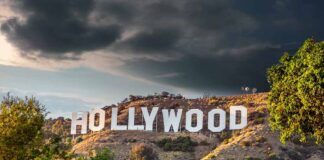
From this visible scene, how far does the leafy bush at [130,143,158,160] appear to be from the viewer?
92.8 m

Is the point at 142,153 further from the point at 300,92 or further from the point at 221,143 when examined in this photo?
the point at 300,92

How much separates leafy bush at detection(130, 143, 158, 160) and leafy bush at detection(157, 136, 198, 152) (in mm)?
4121

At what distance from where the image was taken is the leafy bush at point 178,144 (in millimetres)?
98175

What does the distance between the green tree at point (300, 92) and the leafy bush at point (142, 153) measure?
3492 cm

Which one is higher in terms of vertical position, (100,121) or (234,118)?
(234,118)

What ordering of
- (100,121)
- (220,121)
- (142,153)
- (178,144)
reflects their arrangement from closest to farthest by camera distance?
(142,153) → (178,144) → (220,121) → (100,121)

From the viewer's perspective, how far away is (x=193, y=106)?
Result: 128000 millimetres

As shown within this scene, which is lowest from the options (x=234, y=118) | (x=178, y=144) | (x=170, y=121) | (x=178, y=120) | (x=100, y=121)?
(x=178, y=144)

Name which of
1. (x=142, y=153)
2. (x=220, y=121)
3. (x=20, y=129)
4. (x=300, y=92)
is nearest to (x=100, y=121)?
(x=142, y=153)

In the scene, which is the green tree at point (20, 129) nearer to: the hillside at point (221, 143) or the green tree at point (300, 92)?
the green tree at point (300, 92)

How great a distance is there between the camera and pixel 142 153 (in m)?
93.6

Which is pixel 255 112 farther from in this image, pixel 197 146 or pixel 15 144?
pixel 15 144

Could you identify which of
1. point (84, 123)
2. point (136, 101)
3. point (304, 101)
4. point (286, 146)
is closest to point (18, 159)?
point (304, 101)

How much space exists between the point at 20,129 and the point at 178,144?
58.5 metres
